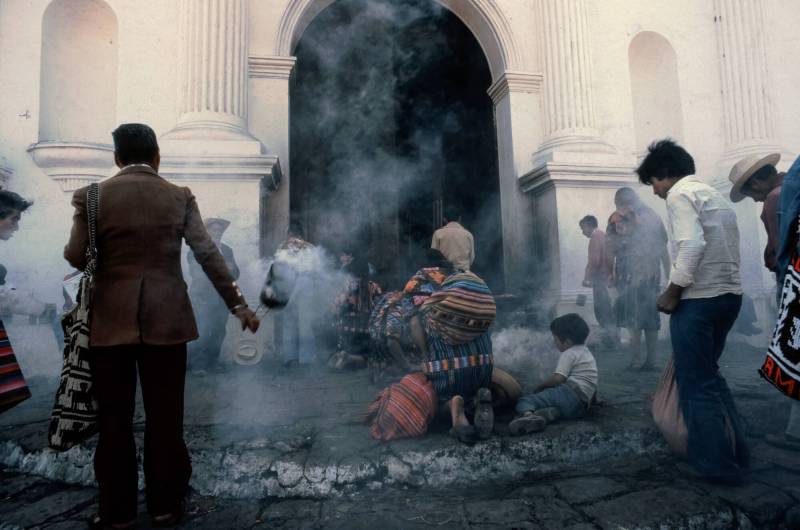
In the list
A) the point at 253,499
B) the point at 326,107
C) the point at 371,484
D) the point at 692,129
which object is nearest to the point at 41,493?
the point at 253,499

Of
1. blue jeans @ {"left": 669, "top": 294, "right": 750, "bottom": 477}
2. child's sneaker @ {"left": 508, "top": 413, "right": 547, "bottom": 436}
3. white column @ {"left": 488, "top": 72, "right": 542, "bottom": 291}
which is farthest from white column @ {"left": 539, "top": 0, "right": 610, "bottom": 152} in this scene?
child's sneaker @ {"left": 508, "top": 413, "right": 547, "bottom": 436}

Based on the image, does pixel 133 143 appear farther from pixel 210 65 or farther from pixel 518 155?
pixel 518 155

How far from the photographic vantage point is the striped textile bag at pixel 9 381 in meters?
2.17

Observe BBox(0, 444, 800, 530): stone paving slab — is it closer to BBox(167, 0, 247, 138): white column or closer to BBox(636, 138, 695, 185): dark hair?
BBox(636, 138, 695, 185): dark hair

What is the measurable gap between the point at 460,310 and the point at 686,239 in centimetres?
137

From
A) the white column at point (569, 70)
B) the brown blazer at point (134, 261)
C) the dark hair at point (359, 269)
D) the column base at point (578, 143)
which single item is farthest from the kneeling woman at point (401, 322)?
the white column at point (569, 70)

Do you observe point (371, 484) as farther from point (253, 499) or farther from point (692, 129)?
point (692, 129)

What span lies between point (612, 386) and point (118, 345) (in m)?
3.99

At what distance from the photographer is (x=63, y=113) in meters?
7.11

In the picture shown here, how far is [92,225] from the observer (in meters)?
2.28

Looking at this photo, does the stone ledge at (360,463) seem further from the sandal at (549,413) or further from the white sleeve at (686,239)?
the white sleeve at (686,239)

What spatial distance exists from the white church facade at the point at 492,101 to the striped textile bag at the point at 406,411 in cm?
324

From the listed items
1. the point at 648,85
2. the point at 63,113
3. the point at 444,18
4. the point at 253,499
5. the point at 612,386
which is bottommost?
the point at 253,499

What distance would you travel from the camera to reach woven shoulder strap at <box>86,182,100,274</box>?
228cm
